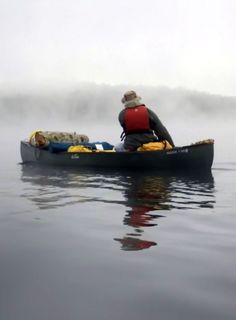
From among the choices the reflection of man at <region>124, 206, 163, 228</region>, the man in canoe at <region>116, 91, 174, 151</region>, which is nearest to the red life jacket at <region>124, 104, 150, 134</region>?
the man in canoe at <region>116, 91, 174, 151</region>

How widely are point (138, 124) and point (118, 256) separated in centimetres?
716

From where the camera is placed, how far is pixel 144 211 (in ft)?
19.1

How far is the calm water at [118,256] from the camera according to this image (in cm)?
269

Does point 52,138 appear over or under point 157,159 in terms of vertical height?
over

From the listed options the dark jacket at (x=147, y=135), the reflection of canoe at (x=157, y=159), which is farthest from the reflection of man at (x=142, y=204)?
the dark jacket at (x=147, y=135)

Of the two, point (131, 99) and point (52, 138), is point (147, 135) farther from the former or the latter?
point (52, 138)

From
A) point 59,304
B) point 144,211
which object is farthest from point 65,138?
point 59,304

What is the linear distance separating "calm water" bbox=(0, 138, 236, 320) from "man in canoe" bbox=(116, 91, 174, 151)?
3.54 meters

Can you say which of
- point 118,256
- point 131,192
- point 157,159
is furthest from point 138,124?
point 118,256

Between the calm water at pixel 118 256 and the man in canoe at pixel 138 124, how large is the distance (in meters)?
3.54

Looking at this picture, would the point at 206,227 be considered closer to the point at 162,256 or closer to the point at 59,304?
the point at 162,256

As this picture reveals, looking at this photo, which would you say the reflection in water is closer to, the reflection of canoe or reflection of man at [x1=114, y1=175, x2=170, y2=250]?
reflection of man at [x1=114, y1=175, x2=170, y2=250]

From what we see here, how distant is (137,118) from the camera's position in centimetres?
1059

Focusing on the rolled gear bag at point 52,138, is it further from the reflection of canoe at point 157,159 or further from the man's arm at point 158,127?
the man's arm at point 158,127
